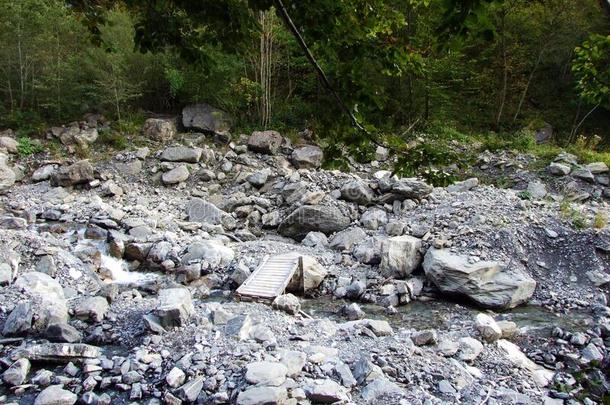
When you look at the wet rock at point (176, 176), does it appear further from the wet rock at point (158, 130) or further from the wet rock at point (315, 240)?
the wet rock at point (315, 240)

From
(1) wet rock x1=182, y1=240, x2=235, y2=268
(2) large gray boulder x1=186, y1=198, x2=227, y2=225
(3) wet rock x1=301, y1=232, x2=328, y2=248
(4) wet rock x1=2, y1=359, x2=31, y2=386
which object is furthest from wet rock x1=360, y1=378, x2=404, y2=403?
(2) large gray boulder x1=186, y1=198, x2=227, y2=225

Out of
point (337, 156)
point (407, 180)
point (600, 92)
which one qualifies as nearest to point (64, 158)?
point (407, 180)

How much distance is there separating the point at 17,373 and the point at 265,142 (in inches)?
314

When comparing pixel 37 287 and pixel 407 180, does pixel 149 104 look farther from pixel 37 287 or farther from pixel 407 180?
pixel 37 287

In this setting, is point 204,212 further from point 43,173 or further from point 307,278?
point 43,173

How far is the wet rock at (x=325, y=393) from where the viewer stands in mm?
3164

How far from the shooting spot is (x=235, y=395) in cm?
319

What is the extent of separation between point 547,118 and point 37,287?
50.1 ft

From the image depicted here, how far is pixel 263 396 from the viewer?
3061mm

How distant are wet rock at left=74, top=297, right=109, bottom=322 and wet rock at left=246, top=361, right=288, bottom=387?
1.90 m

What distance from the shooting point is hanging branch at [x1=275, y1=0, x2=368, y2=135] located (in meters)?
1.76

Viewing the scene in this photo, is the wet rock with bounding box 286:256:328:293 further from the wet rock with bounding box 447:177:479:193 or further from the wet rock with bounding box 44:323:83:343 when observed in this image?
the wet rock with bounding box 447:177:479:193

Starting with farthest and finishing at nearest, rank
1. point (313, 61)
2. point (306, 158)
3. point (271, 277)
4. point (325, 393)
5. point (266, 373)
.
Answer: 1. point (306, 158)
2. point (271, 277)
3. point (266, 373)
4. point (325, 393)
5. point (313, 61)

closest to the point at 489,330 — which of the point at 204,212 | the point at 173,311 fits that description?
the point at 173,311
